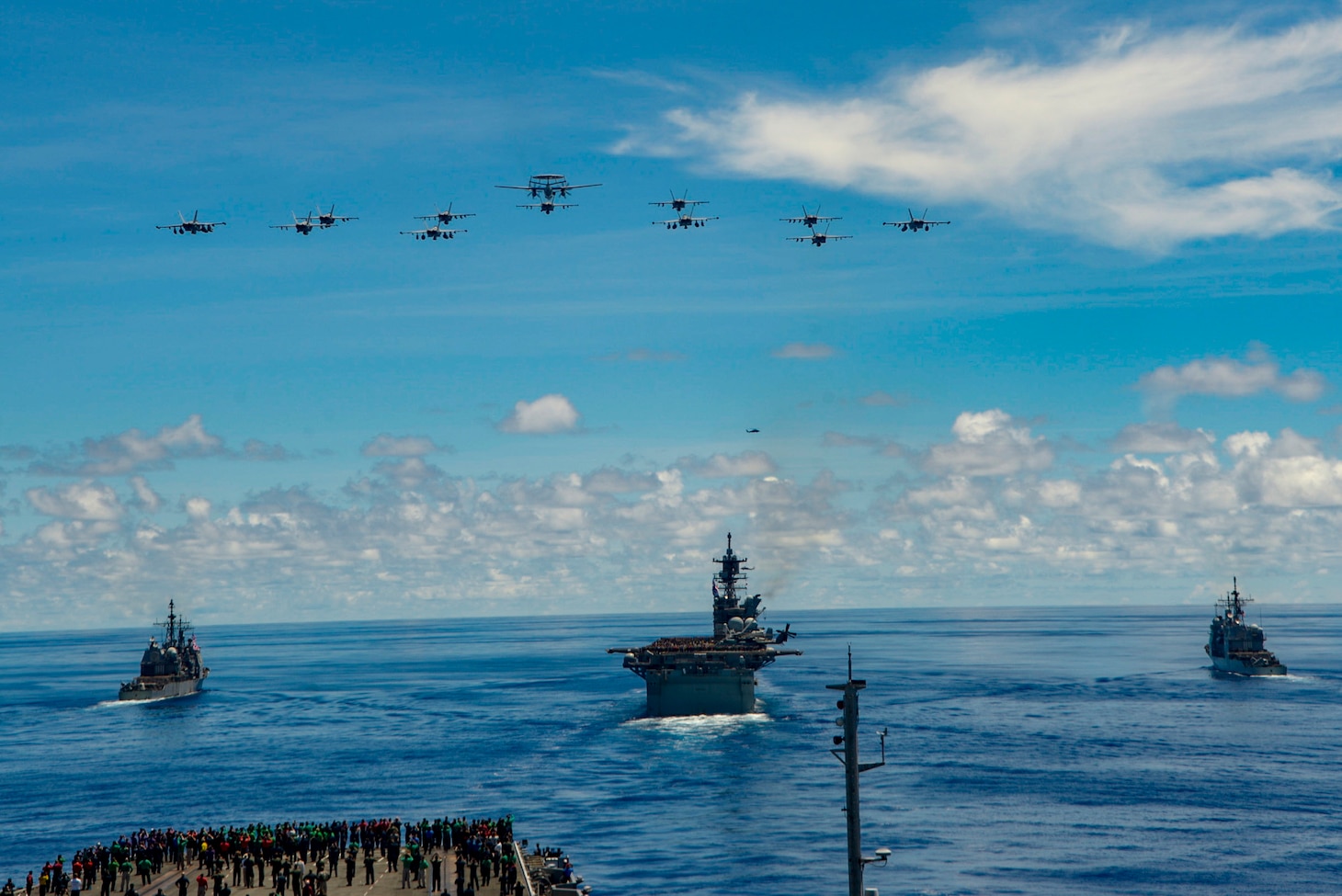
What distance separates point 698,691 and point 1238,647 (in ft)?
338

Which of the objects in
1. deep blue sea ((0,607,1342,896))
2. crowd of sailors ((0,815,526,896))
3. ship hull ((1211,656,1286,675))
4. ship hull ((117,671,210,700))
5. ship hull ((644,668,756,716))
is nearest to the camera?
crowd of sailors ((0,815,526,896))

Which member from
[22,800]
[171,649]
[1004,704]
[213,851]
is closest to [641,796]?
[213,851]

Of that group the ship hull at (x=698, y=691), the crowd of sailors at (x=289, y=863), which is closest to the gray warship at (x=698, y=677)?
the ship hull at (x=698, y=691)

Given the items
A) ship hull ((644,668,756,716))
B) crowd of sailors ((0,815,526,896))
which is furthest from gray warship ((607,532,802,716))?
crowd of sailors ((0,815,526,896))

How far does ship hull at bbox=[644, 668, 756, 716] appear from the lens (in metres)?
118

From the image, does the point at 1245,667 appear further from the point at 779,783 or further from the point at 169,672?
the point at 169,672

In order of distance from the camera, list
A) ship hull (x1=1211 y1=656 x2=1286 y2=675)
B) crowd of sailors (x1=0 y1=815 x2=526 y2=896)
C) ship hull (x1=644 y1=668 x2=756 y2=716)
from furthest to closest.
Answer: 1. ship hull (x1=1211 y1=656 x2=1286 y2=675)
2. ship hull (x1=644 y1=668 x2=756 y2=716)
3. crowd of sailors (x1=0 y1=815 x2=526 y2=896)

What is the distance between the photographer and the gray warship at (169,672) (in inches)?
6663

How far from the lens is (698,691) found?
389ft

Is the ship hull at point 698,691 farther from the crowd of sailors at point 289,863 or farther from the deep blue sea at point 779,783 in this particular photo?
the crowd of sailors at point 289,863

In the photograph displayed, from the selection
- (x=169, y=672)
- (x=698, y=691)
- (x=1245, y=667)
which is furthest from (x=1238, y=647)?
(x=169, y=672)

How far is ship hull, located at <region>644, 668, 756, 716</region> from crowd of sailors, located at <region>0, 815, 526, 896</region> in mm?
60860

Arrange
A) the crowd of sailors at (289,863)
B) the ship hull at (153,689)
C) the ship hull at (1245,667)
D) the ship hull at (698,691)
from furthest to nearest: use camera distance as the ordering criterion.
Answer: the ship hull at (1245,667) → the ship hull at (153,689) → the ship hull at (698,691) → the crowd of sailors at (289,863)

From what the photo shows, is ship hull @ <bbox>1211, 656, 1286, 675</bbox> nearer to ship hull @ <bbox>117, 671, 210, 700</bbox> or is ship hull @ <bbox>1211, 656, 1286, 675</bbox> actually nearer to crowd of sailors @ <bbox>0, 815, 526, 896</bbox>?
crowd of sailors @ <bbox>0, 815, 526, 896</bbox>
